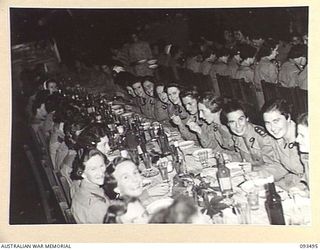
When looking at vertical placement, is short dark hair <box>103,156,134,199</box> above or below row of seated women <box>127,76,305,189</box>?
below

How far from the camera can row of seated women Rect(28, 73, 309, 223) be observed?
51 centimetres

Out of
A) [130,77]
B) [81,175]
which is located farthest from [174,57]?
[81,175]

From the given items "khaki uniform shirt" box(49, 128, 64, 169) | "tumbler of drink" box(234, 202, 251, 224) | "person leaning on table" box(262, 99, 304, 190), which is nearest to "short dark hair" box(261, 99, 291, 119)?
"person leaning on table" box(262, 99, 304, 190)

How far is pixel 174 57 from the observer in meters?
0.52

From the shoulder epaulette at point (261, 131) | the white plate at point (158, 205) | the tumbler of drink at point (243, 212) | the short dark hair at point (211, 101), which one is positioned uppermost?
the short dark hair at point (211, 101)

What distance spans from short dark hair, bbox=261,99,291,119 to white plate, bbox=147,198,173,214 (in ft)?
0.48

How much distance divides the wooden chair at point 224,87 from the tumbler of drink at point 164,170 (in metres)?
0.10

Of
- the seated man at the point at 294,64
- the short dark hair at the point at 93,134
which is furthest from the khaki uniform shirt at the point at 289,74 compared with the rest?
the short dark hair at the point at 93,134

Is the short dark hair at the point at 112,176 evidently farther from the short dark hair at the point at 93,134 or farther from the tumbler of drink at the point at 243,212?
the tumbler of drink at the point at 243,212

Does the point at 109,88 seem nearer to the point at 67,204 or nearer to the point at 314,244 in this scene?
the point at 67,204

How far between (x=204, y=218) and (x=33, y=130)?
0.70 ft

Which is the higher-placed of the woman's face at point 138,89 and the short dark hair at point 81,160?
the woman's face at point 138,89

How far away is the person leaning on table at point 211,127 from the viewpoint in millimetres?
517

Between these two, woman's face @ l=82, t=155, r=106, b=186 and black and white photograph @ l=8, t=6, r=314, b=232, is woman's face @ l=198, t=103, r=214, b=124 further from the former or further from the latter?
woman's face @ l=82, t=155, r=106, b=186
